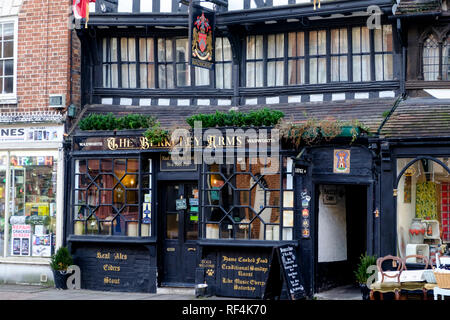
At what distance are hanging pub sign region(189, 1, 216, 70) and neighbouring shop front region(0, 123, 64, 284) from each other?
11.2ft

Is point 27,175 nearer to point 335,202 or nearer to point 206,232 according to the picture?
point 206,232

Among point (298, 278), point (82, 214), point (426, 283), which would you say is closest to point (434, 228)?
point (426, 283)

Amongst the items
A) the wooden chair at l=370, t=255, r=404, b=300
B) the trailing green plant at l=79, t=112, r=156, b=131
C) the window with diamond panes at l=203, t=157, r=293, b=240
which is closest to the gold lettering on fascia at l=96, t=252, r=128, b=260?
the window with diamond panes at l=203, t=157, r=293, b=240

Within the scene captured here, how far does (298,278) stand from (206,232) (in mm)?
2040

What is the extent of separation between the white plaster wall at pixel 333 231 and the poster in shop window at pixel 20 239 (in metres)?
6.27

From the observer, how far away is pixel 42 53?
16156mm

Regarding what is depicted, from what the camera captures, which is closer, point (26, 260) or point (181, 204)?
point (181, 204)

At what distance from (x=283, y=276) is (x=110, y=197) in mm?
4173

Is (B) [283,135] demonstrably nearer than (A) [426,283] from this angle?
No

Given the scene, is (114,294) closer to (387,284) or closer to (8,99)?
(8,99)

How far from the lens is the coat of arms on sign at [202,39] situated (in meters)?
14.5

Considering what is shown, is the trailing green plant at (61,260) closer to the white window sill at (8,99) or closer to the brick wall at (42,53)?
the brick wall at (42,53)

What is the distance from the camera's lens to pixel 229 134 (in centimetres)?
1411

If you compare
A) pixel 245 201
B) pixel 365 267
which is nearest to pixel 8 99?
pixel 245 201
